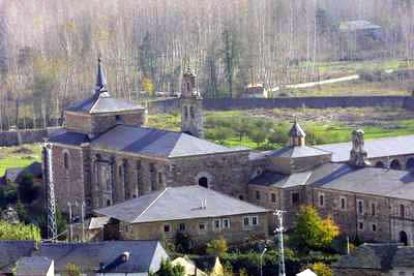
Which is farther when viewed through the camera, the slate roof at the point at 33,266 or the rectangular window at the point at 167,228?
the rectangular window at the point at 167,228

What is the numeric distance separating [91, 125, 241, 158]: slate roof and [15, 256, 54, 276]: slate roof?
11.9 m

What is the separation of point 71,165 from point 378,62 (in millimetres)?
49471

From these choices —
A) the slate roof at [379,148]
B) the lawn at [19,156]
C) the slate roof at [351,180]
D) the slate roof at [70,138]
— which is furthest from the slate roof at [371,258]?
the lawn at [19,156]

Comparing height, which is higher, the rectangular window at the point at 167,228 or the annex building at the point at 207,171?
the annex building at the point at 207,171

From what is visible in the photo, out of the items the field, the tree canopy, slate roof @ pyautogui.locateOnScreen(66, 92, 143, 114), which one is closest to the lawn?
the field

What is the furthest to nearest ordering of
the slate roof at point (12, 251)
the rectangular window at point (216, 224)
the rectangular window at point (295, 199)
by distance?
1. the rectangular window at point (295, 199)
2. the rectangular window at point (216, 224)
3. the slate roof at point (12, 251)

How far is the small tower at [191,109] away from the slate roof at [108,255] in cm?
1341

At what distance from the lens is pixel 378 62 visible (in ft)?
380

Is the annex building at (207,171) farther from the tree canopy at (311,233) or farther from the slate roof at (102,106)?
the tree canopy at (311,233)

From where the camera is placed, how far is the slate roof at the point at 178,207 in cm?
5742

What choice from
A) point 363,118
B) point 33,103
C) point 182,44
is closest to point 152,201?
point 363,118

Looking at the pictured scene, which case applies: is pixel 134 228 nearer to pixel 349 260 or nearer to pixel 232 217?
pixel 232 217

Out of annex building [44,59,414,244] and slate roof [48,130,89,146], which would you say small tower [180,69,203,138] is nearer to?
annex building [44,59,414,244]

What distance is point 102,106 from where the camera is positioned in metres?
70.1
